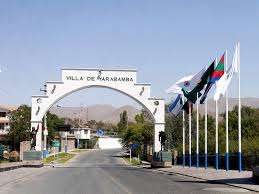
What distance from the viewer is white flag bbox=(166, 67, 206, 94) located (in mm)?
47428

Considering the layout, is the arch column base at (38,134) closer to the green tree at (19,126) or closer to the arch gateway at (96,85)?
the arch gateway at (96,85)

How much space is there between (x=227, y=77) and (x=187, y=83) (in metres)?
10.2

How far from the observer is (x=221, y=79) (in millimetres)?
40656

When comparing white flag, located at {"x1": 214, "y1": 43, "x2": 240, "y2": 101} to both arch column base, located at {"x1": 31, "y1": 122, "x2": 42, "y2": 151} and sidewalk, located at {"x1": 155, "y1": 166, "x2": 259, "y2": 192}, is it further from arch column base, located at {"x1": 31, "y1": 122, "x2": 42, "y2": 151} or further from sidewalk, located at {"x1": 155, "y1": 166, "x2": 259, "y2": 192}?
arch column base, located at {"x1": 31, "y1": 122, "x2": 42, "y2": 151}

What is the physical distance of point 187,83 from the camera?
50.3 meters

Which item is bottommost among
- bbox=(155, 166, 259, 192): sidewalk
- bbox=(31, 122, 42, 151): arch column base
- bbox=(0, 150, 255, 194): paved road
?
bbox=(0, 150, 255, 194): paved road

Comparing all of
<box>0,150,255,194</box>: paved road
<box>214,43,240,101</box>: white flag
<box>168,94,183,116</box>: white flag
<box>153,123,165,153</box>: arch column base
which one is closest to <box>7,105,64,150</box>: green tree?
<box>153,123,165,153</box>: arch column base

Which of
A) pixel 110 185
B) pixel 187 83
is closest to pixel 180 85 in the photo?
pixel 187 83

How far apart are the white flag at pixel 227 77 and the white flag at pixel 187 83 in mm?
5782

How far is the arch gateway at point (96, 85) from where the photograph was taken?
59938mm

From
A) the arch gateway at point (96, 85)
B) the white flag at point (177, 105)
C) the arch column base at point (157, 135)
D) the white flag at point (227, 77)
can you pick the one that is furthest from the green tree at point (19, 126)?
the white flag at point (227, 77)

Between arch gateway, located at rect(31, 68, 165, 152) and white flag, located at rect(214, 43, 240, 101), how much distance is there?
20.5 m

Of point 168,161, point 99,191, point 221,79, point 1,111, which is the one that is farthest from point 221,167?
point 1,111

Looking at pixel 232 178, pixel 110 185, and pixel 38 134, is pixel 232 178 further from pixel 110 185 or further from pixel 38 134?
pixel 38 134
